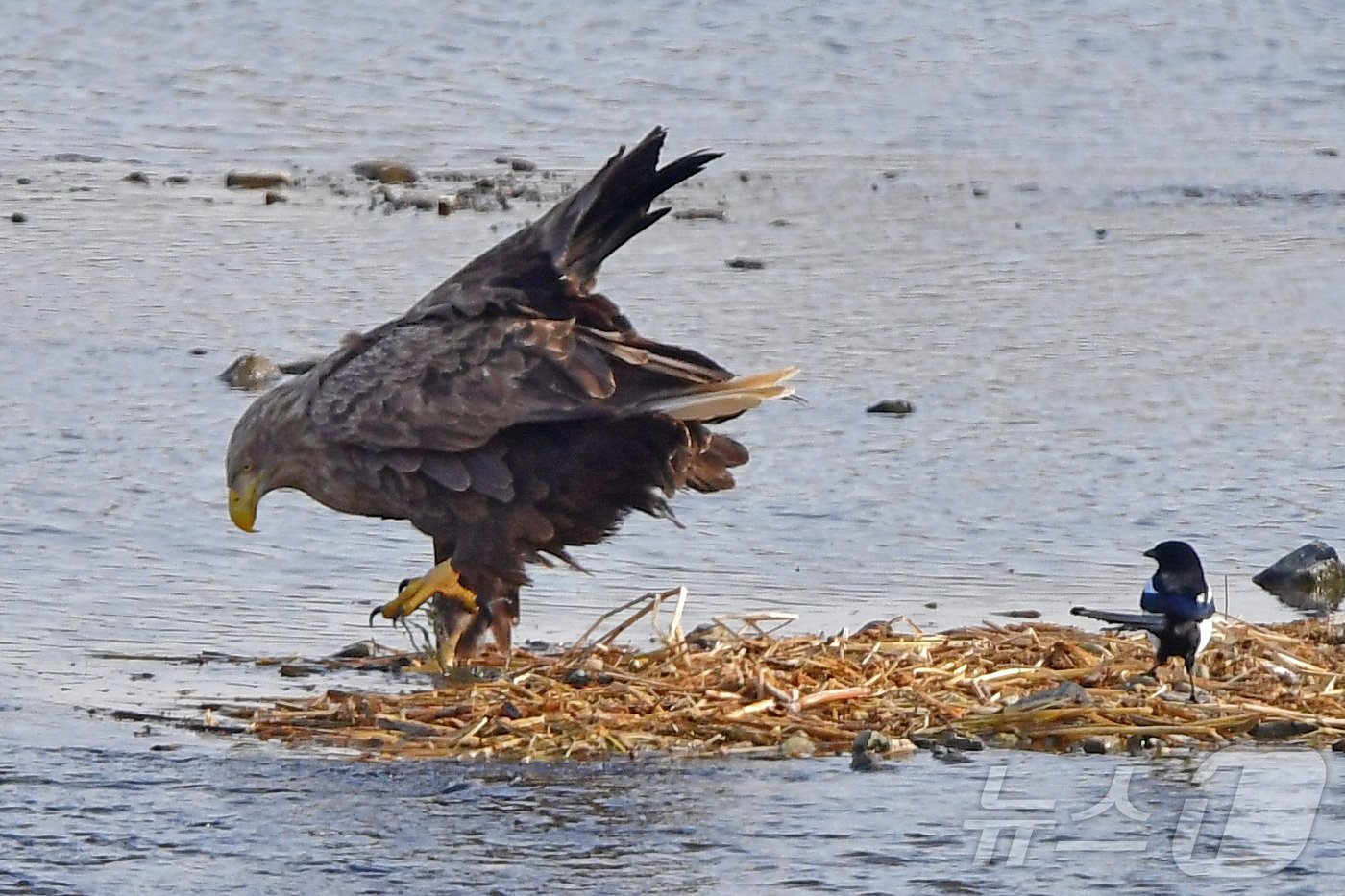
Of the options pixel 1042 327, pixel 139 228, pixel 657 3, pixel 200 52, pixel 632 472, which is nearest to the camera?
pixel 632 472

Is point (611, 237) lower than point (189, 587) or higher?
higher

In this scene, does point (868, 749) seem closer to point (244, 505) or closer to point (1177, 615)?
point (1177, 615)

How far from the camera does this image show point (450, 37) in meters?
17.3

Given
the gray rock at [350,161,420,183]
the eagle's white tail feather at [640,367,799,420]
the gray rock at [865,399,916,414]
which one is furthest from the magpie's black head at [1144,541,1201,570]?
the gray rock at [350,161,420,183]

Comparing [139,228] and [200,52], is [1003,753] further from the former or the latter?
[200,52]

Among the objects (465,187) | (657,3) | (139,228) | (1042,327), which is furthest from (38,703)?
(657,3)

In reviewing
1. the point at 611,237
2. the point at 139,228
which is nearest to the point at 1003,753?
the point at 611,237

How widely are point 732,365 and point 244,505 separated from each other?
300 centimetres

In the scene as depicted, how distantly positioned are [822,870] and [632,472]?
6.54 ft

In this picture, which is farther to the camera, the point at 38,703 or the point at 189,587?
the point at 189,587

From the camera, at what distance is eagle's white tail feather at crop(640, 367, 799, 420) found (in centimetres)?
605

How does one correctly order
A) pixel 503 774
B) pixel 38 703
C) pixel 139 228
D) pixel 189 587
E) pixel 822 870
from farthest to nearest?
pixel 139 228 → pixel 189 587 → pixel 38 703 → pixel 503 774 → pixel 822 870

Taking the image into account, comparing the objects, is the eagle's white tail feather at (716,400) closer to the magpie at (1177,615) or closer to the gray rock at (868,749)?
the magpie at (1177,615)

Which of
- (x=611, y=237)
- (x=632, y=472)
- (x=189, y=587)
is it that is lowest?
(x=189, y=587)
